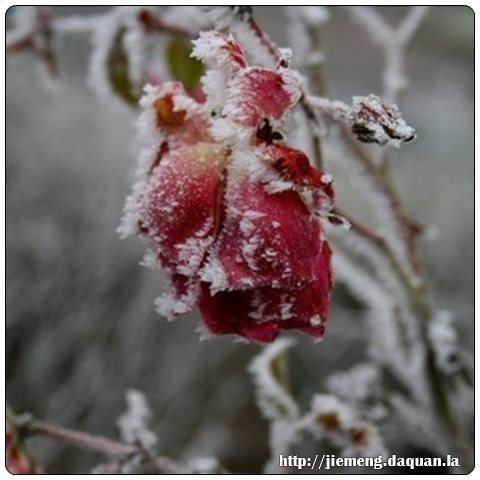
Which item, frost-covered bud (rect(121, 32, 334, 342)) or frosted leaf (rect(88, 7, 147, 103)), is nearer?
frost-covered bud (rect(121, 32, 334, 342))

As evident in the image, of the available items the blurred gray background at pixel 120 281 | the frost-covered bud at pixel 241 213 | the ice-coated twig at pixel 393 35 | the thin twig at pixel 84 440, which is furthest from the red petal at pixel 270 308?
the blurred gray background at pixel 120 281

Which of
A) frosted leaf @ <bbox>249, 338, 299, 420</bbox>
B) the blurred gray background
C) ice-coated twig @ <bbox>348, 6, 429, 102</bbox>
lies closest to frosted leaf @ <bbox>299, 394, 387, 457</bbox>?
frosted leaf @ <bbox>249, 338, 299, 420</bbox>

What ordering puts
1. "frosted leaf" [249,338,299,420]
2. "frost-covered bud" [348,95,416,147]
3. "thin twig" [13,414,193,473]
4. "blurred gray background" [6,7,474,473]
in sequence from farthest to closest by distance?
"blurred gray background" [6,7,474,473]
"frosted leaf" [249,338,299,420]
"thin twig" [13,414,193,473]
"frost-covered bud" [348,95,416,147]

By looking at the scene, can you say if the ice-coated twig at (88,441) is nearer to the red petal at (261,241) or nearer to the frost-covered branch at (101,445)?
the frost-covered branch at (101,445)

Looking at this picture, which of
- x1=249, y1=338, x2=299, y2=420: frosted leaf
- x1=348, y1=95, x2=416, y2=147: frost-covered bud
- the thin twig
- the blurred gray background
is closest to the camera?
x1=348, y1=95, x2=416, y2=147: frost-covered bud

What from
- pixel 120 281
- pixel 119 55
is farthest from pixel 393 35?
pixel 120 281

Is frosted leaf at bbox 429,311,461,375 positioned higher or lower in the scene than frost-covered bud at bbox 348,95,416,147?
lower

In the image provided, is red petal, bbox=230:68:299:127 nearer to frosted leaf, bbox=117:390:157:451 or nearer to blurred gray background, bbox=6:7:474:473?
frosted leaf, bbox=117:390:157:451
